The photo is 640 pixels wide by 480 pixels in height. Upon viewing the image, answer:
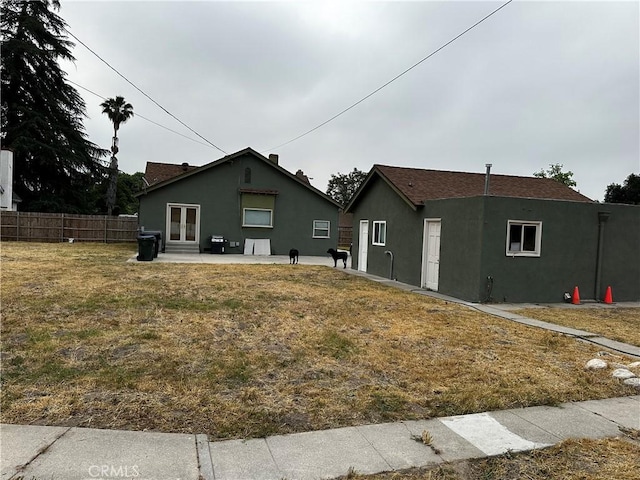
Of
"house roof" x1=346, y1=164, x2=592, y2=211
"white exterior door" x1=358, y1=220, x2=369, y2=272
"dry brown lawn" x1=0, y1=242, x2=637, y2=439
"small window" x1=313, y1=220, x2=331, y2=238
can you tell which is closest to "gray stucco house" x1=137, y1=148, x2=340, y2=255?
"small window" x1=313, y1=220, x2=331, y2=238

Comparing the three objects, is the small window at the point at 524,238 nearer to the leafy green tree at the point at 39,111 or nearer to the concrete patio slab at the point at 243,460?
the concrete patio slab at the point at 243,460

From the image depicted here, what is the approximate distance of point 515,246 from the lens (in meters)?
10.6

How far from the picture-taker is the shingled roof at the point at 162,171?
25.0 meters

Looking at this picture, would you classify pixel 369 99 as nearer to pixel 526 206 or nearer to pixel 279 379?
pixel 526 206

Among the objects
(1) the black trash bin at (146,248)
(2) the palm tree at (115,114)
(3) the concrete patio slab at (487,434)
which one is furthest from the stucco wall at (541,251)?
(2) the palm tree at (115,114)

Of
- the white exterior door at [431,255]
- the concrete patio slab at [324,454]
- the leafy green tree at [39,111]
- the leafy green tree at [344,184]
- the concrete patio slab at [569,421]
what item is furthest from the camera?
the leafy green tree at [344,184]

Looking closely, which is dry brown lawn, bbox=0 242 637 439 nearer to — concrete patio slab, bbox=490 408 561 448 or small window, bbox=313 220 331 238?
concrete patio slab, bbox=490 408 561 448

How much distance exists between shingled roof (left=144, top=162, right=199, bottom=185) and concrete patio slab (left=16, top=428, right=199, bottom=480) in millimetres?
23345

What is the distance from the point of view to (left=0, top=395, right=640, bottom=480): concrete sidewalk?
2.68 meters

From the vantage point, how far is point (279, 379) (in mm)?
4492

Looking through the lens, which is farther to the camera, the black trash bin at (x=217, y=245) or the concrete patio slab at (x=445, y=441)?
the black trash bin at (x=217, y=245)

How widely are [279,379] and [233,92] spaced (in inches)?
596

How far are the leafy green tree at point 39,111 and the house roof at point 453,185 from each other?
27722 millimetres

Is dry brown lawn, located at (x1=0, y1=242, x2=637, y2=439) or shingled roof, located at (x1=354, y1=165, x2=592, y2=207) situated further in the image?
shingled roof, located at (x1=354, y1=165, x2=592, y2=207)
